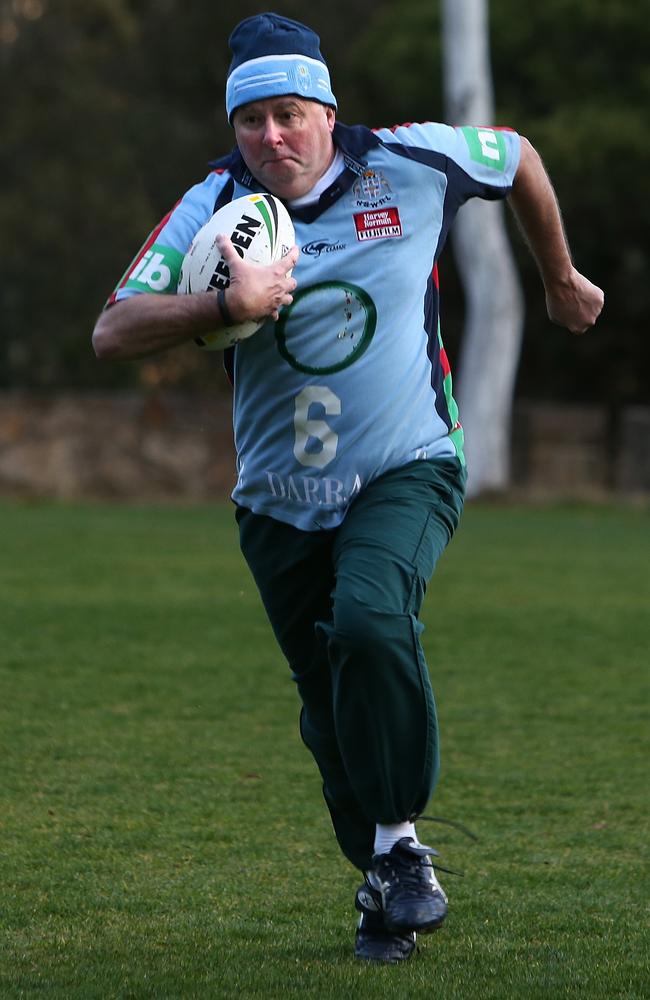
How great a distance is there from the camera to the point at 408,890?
13.3ft

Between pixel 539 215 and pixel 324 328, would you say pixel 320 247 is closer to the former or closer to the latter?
pixel 324 328

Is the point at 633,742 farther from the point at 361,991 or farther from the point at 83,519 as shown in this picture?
the point at 83,519

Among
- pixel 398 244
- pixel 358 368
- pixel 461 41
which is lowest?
pixel 358 368

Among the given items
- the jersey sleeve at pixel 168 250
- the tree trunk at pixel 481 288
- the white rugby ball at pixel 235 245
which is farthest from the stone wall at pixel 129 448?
the white rugby ball at pixel 235 245

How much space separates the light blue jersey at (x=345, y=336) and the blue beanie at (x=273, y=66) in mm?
166

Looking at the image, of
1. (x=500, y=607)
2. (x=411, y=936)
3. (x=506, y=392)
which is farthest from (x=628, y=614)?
(x=506, y=392)

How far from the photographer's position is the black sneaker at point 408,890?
13.1 ft

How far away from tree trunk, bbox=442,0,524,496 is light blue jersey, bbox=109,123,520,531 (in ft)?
61.6

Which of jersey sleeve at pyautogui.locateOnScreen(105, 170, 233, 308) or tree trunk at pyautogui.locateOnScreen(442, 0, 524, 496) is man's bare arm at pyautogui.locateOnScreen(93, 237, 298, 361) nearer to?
jersey sleeve at pyautogui.locateOnScreen(105, 170, 233, 308)

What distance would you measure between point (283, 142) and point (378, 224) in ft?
1.01

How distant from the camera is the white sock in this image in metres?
4.15

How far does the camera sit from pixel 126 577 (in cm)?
1280

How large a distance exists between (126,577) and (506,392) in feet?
39.8

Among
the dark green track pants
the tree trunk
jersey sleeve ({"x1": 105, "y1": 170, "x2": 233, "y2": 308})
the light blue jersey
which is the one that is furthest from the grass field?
the tree trunk
